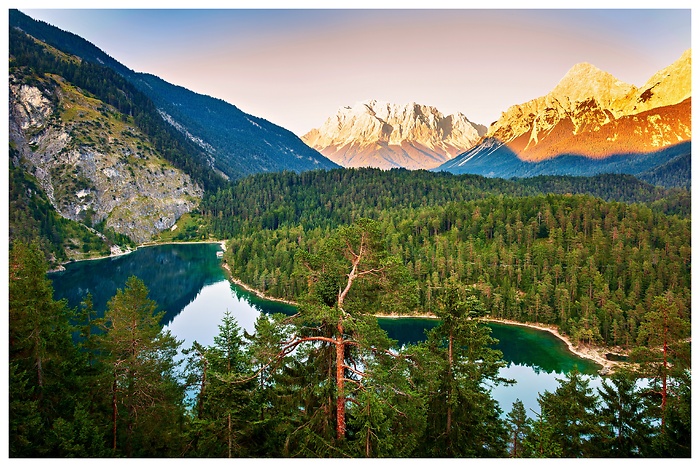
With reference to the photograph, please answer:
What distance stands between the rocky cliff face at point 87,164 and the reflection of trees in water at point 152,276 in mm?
25517

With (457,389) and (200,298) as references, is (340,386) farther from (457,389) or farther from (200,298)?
(200,298)

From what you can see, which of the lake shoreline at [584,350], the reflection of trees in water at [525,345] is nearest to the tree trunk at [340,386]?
the reflection of trees in water at [525,345]

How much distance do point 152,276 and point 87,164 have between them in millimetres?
75694

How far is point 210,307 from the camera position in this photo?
64312 millimetres

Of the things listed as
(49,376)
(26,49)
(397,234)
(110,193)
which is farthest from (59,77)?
(49,376)

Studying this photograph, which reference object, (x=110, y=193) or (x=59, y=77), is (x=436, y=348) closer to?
(x=110, y=193)

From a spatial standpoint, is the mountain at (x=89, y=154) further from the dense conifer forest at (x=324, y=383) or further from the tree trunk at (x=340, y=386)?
the tree trunk at (x=340, y=386)

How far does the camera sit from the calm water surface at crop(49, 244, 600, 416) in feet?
134

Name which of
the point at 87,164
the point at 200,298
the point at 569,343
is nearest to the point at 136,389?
the point at 569,343

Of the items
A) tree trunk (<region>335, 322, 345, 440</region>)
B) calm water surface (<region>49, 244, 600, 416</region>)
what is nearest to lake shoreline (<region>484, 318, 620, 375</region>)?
calm water surface (<region>49, 244, 600, 416</region>)

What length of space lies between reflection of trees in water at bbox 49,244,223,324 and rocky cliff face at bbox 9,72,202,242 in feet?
83.7

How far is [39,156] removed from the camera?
444ft

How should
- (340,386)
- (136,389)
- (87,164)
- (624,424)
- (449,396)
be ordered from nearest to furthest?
(340,386)
(449,396)
(136,389)
(624,424)
(87,164)

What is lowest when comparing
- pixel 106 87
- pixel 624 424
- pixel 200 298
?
pixel 200 298
